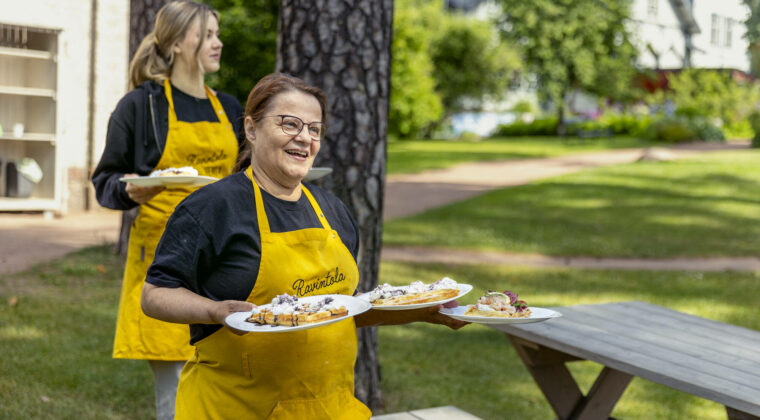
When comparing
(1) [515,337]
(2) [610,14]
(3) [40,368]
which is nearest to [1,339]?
(3) [40,368]

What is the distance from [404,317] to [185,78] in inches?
63.3

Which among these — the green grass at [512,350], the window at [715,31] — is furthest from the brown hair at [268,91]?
the window at [715,31]

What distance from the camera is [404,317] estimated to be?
2.60 metres

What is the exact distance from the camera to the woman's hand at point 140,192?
10.7 feet

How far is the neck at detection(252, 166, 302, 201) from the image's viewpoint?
2.40 meters

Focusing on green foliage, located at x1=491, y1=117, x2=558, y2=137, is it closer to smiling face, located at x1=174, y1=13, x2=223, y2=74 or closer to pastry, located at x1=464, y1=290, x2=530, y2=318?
smiling face, located at x1=174, y1=13, x2=223, y2=74

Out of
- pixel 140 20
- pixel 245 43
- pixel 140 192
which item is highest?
pixel 245 43

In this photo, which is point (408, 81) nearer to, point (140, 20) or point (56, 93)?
point (56, 93)

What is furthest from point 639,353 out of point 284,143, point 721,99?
point 721,99

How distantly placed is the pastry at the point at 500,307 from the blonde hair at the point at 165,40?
5.60 feet

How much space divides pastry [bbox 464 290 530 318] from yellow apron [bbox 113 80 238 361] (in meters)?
1.37

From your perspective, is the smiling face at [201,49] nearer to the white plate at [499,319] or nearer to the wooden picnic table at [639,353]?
the white plate at [499,319]

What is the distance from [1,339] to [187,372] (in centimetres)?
478

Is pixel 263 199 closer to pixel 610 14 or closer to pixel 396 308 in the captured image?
pixel 396 308
